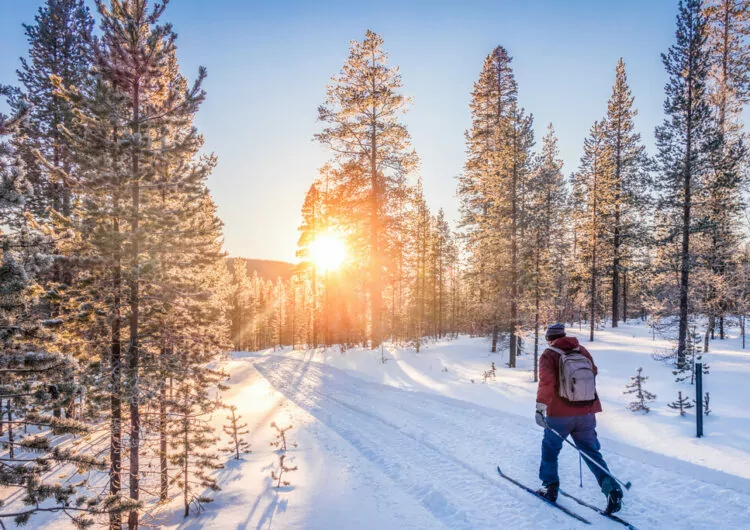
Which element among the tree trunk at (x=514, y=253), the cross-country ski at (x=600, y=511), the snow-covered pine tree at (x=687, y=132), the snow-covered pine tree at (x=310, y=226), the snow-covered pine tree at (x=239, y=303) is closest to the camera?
the cross-country ski at (x=600, y=511)

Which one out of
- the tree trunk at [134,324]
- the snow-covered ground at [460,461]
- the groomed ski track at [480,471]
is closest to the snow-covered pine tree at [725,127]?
the snow-covered ground at [460,461]

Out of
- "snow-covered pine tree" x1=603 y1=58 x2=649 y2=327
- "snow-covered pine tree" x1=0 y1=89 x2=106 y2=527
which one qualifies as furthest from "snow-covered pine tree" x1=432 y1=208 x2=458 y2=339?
"snow-covered pine tree" x1=0 y1=89 x2=106 y2=527

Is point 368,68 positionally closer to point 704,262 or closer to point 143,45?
point 143,45

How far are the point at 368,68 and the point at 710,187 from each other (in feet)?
56.2

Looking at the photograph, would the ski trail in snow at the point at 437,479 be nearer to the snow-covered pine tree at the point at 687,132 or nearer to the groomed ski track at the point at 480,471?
the groomed ski track at the point at 480,471

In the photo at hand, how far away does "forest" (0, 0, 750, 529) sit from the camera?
587 centimetres

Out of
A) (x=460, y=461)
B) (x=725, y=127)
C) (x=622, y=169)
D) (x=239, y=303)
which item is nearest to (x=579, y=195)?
(x=622, y=169)

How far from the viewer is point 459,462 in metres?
7.27

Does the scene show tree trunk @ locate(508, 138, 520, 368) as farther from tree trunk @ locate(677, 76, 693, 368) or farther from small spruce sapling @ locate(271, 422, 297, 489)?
small spruce sapling @ locate(271, 422, 297, 489)

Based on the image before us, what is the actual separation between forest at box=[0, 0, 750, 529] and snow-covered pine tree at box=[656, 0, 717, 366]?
0.28 ft

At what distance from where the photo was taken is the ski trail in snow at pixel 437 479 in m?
→ 5.38

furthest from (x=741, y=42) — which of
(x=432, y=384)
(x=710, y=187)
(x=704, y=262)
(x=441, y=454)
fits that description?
(x=441, y=454)

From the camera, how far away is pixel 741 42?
20250mm

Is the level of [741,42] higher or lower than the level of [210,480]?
higher
